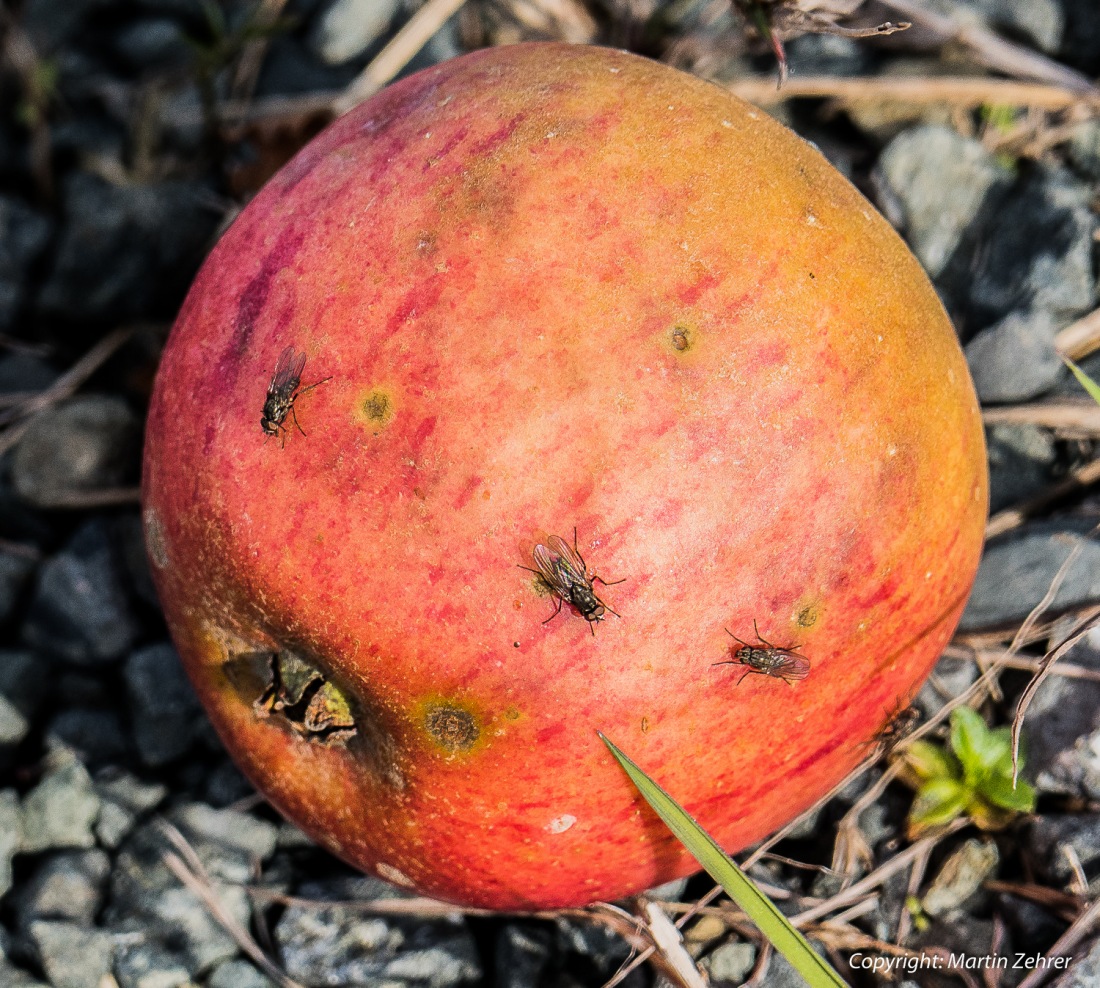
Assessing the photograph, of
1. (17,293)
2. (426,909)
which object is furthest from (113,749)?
(17,293)

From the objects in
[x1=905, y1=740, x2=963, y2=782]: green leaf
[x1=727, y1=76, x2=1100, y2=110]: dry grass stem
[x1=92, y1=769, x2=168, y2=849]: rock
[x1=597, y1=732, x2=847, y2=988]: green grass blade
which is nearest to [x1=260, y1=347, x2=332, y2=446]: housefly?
[x1=597, y1=732, x2=847, y2=988]: green grass blade

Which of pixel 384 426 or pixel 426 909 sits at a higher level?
pixel 384 426

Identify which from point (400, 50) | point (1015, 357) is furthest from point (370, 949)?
point (400, 50)

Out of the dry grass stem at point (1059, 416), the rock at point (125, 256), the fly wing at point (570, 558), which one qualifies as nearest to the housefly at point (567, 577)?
the fly wing at point (570, 558)

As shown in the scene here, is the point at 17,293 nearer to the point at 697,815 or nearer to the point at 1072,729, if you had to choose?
the point at 697,815

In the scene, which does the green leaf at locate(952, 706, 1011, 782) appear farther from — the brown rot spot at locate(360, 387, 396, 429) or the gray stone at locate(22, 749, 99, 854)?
the gray stone at locate(22, 749, 99, 854)

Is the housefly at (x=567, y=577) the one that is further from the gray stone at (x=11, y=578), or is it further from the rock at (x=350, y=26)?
the rock at (x=350, y=26)
